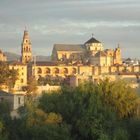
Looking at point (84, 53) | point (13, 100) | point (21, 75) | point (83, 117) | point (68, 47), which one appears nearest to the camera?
point (83, 117)

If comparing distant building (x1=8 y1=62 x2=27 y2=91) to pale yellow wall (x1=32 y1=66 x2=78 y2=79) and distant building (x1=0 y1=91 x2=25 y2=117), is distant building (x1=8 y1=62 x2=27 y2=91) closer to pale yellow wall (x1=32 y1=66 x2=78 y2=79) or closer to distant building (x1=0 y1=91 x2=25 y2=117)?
pale yellow wall (x1=32 y1=66 x2=78 y2=79)

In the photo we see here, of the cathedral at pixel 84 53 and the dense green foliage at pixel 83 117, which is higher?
the cathedral at pixel 84 53

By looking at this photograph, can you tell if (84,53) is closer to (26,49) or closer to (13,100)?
(26,49)

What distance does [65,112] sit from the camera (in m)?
31.3

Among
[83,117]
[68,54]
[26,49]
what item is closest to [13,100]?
[83,117]

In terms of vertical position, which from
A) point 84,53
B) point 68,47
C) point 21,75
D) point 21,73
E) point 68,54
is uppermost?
point 68,47

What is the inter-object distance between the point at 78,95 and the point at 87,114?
228cm

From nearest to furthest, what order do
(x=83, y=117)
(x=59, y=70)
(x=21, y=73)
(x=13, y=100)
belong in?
(x=83, y=117) < (x=13, y=100) < (x=21, y=73) < (x=59, y=70)

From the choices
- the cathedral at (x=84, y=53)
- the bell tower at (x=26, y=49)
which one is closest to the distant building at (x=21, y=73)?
the bell tower at (x=26, y=49)

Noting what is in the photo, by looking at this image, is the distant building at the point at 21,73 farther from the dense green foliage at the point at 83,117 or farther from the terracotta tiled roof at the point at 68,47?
the dense green foliage at the point at 83,117

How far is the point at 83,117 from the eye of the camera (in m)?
30.2

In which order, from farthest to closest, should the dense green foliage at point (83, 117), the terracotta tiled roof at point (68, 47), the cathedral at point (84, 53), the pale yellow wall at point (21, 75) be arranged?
1. the terracotta tiled roof at point (68, 47)
2. the cathedral at point (84, 53)
3. the pale yellow wall at point (21, 75)
4. the dense green foliage at point (83, 117)

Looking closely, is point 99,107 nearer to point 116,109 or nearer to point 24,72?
point 116,109

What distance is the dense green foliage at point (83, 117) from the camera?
94.0ft
